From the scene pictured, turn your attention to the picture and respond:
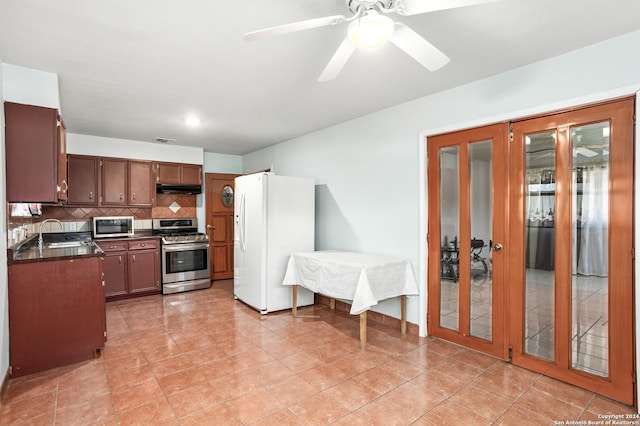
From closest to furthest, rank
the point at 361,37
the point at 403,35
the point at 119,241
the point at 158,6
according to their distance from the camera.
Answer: the point at 361,37, the point at 403,35, the point at 158,6, the point at 119,241

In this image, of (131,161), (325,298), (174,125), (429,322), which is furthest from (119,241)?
(429,322)

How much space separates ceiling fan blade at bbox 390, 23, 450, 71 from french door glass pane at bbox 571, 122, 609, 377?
4.73 ft

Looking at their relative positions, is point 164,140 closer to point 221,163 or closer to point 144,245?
point 221,163

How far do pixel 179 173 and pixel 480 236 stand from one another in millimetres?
4889

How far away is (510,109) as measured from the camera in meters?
2.76

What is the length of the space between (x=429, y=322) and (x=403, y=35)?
9.06 ft

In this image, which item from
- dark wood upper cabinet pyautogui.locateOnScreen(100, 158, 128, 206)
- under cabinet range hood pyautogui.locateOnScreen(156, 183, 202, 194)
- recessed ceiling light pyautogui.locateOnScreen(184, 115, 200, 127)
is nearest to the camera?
recessed ceiling light pyautogui.locateOnScreen(184, 115, 200, 127)

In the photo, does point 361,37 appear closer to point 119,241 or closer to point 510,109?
point 510,109

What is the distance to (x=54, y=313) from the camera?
275cm

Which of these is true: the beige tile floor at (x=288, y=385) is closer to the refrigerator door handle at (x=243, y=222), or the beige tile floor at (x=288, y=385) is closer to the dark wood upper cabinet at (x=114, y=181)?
the refrigerator door handle at (x=243, y=222)

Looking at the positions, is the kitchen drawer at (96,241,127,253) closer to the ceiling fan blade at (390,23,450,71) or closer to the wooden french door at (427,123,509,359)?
the wooden french door at (427,123,509,359)

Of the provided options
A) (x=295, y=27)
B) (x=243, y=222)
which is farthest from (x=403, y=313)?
(x=295, y=27)

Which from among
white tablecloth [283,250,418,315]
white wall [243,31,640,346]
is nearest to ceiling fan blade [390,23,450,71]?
white wall [243,31,640,346]

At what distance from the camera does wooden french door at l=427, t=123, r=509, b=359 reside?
289 centimetres
